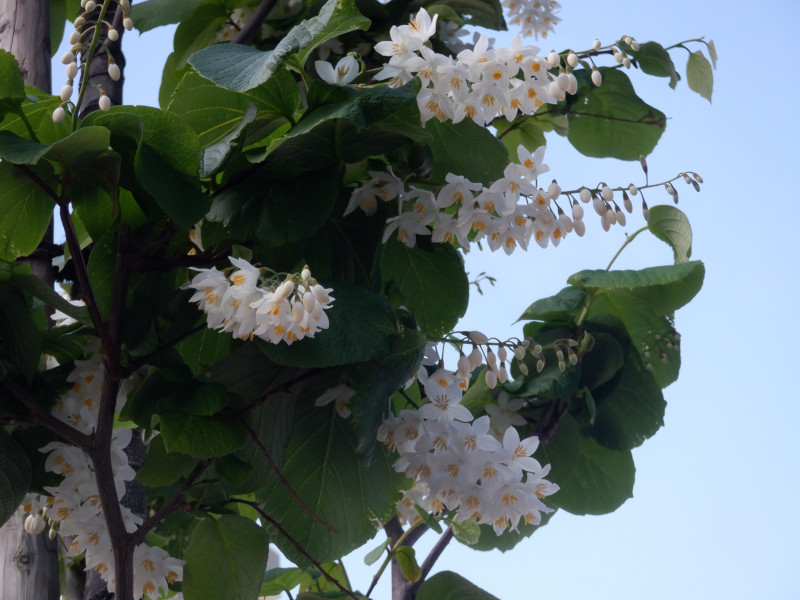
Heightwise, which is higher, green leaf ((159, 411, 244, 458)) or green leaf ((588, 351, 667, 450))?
green leaf ((588, 351, 667, 450))

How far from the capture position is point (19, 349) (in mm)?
784

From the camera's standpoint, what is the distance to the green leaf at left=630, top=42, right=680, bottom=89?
1.29 m

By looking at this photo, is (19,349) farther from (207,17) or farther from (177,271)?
(207,17)

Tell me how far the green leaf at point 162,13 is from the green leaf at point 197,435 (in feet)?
2.29

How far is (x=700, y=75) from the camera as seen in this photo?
4.37ft

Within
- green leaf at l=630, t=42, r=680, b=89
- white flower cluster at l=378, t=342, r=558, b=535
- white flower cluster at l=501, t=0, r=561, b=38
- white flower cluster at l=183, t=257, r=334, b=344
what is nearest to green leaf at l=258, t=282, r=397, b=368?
white flower cluster at l=183, t=257, r=334, b=344

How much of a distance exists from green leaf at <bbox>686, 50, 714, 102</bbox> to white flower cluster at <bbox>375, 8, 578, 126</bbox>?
633mm

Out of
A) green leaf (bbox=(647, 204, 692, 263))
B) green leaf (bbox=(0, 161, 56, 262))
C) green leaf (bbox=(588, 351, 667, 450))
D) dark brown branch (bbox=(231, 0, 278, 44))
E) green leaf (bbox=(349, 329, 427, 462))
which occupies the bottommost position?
green leaf (bbox=(349, 329, 427, 462))

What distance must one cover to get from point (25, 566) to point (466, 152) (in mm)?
713

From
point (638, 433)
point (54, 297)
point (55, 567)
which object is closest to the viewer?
point (54, 297)

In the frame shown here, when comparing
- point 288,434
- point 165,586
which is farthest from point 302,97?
point 165,586

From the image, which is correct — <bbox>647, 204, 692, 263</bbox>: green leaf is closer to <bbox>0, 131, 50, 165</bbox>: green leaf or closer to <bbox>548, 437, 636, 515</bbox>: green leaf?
<bbox>548, 437, 636, 515</bbox>: green leaf

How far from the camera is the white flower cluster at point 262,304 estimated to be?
0.64 m

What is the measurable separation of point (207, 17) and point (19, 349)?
26.0 inches
